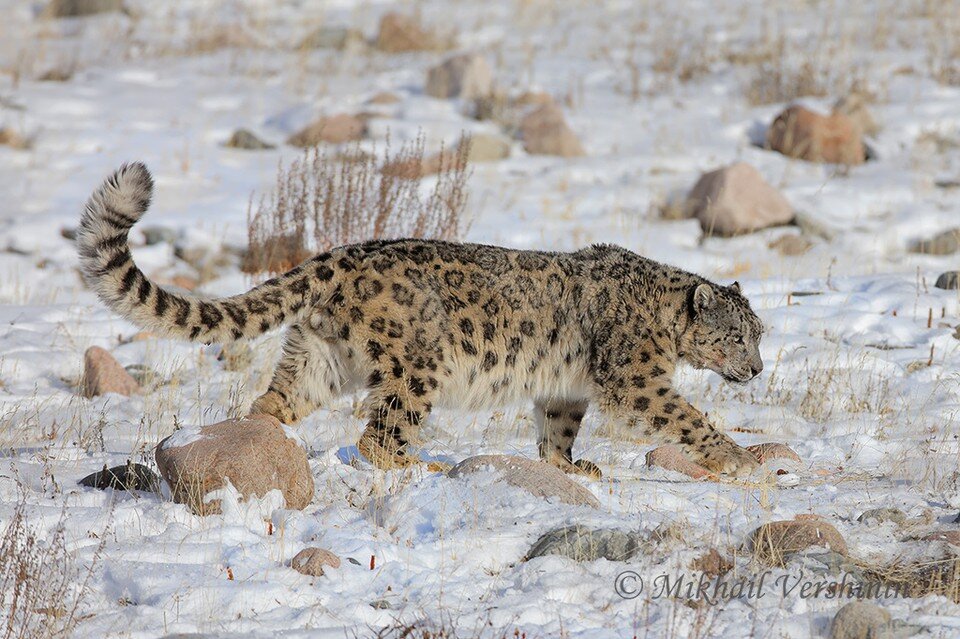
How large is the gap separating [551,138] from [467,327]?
35.7 feet

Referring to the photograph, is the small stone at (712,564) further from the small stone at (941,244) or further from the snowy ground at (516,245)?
the small stone at (941,244)

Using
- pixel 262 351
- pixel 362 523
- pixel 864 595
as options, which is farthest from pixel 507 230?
pixel 864 595

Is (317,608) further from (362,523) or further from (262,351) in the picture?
(262,351)

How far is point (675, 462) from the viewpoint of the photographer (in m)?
7.08

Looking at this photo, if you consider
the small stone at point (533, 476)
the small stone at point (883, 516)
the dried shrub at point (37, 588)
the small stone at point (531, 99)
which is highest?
the small stone at point (531, 99)

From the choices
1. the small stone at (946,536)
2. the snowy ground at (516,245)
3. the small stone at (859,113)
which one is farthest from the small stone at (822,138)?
the small stone at (946,536)

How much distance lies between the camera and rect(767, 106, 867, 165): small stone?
1700 cm

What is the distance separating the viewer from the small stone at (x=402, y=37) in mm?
22453

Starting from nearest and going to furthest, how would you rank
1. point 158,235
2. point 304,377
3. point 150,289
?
point 150,289 < point 304,377 < point 158,235

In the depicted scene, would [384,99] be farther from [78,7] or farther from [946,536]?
[946,536]

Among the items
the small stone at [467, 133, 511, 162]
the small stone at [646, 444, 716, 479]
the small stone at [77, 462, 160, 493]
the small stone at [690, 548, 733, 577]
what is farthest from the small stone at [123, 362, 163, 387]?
the small stone at [467, 133, 511, 162]

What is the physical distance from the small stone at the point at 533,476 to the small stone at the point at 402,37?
686 inches

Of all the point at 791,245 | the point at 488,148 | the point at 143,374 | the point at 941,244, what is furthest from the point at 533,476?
the point at 488,148

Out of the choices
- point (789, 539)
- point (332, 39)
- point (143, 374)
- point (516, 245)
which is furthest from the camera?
point (332, 39)
